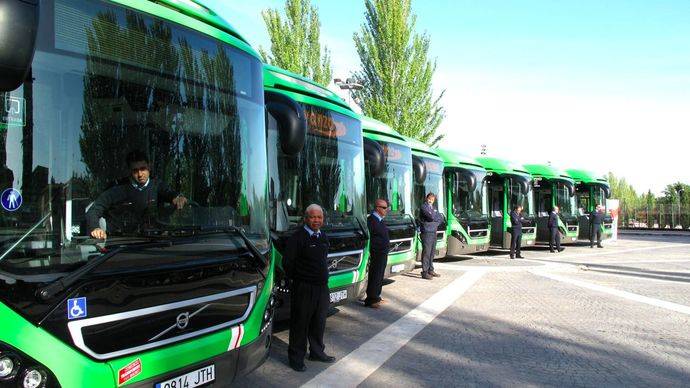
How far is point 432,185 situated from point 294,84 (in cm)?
802

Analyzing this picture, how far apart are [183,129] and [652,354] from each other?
581cm

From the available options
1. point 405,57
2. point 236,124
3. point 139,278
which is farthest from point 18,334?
point 405,57

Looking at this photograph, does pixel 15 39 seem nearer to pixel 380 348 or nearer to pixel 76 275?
pixel 76 275

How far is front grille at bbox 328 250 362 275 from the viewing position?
6793mm

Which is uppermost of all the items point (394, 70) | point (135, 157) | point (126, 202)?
point (394, 70)

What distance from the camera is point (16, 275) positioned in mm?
2736

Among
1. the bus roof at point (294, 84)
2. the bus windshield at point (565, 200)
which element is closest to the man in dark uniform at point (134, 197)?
the bus roof at point (294, 84)

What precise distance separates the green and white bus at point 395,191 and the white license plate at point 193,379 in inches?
246

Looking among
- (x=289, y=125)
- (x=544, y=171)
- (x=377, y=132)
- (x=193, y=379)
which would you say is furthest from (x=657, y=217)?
(x=193, y=379)

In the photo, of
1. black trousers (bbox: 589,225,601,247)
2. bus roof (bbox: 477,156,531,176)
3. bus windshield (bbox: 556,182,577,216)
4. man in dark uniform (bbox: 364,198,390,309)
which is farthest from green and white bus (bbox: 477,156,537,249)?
man in dark uniform (bbox: 364,198,390,309)

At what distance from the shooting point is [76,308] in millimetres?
2922

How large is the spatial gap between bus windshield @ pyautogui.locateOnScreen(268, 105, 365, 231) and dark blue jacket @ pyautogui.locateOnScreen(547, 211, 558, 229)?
1452 centimetres

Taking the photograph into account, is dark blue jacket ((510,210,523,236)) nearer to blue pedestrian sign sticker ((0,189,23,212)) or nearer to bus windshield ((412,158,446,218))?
bus windshield ((412,158,446,218))

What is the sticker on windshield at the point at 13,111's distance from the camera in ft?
9.16
